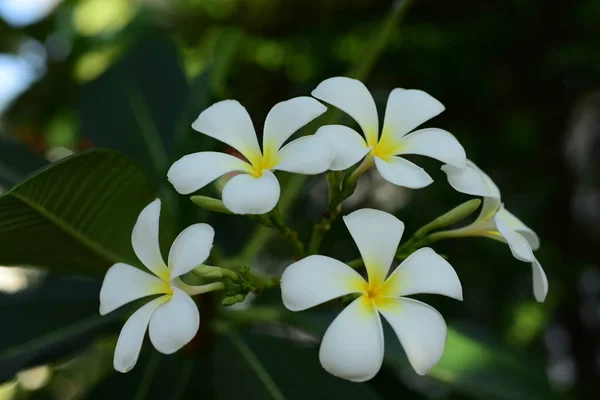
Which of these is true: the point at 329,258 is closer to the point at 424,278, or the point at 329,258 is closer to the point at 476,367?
the point at 424,278

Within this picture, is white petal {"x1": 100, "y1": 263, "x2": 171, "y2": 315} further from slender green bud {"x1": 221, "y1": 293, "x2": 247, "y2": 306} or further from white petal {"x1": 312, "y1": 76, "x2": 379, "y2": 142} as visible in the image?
white petal {"x1": 312, "y1": 76, "x2": 379, "y2": 142}

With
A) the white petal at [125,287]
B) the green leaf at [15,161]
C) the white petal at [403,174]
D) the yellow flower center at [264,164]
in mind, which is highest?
the yellow flower center at [264,164]

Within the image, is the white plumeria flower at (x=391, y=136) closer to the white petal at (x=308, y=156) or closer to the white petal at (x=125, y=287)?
the white petal at (x=308, y=156)

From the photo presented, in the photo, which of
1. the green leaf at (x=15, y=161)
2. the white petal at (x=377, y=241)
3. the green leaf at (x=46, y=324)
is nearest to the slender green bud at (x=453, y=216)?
the white petal at (x=377, y=241)

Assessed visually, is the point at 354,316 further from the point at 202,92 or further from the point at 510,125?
the point at 510,125

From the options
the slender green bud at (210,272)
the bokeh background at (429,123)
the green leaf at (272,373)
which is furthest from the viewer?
the bokeh background at (429,123)

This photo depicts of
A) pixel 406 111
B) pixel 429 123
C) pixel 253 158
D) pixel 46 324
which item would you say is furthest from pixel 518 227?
pixel 429 123
